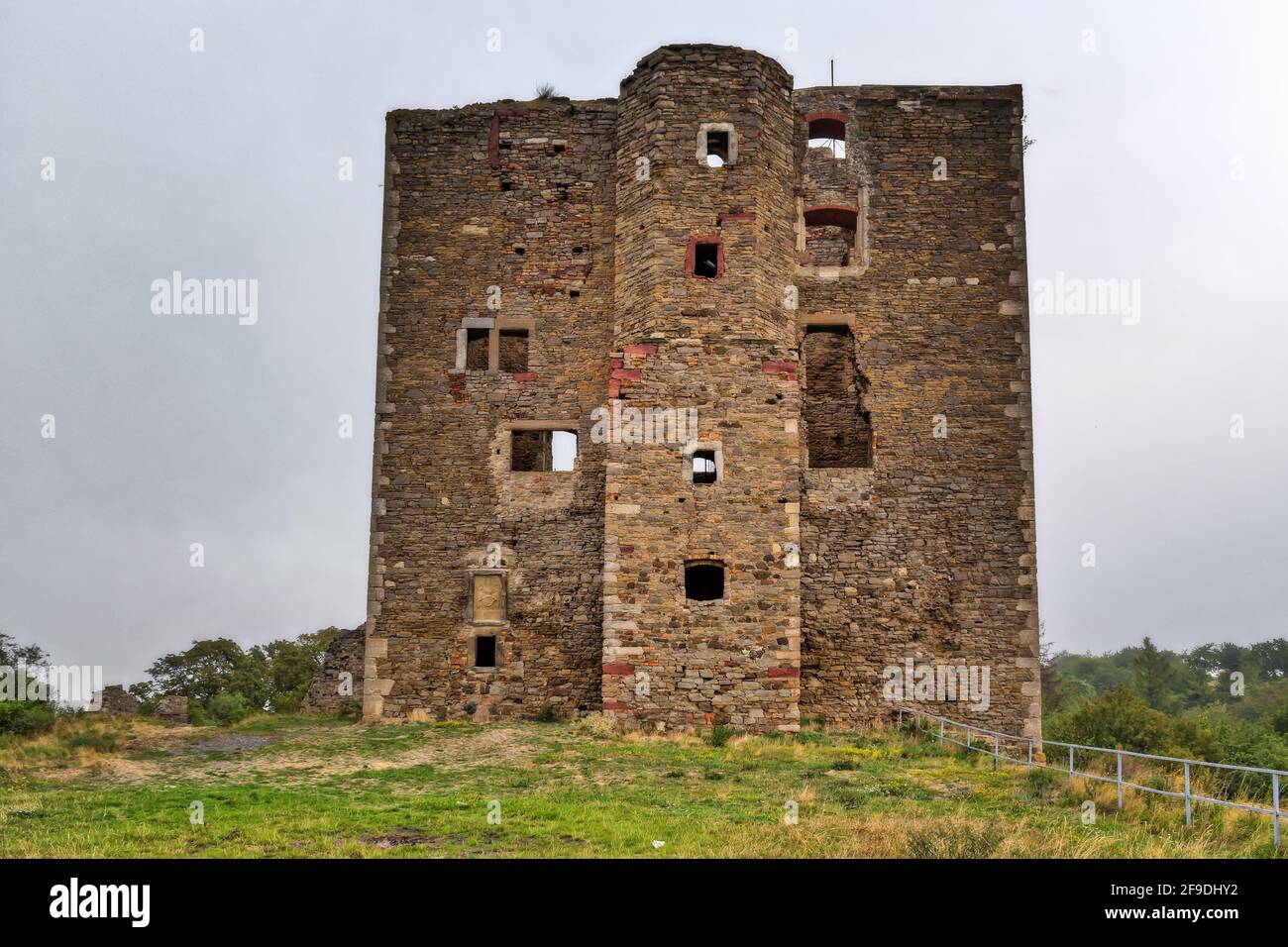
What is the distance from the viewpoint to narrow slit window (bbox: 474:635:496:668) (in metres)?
20.8

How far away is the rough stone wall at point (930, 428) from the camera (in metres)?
20.2

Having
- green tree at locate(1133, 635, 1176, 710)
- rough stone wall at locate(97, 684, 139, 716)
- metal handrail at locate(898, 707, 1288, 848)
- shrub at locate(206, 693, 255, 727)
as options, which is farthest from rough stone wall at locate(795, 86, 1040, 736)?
green tree at locate(1133, 635, 1176, 710)

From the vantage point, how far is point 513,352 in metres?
22.6

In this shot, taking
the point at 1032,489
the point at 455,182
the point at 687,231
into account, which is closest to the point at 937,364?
the point at 1032,489

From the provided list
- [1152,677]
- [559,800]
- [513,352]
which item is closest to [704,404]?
[513,352]

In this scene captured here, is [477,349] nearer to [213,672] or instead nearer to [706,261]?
[706,261]

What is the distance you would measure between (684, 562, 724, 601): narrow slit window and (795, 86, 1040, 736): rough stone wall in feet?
5.86

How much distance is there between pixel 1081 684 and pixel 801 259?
204 feet

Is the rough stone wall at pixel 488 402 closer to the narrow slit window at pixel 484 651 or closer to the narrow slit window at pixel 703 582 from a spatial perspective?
the narrow slit window at pixel 484 651

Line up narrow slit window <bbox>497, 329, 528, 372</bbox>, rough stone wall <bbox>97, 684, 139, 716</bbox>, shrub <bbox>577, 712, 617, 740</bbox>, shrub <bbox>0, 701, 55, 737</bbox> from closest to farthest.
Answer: shrub <bbox>577, 712, 617, 740</bbox> < shrub <bbox>0, 701, 55, 737</bbox> < narrow slit window <bbox>497, 329, 528, 372</bbox> < rough stone wall <bbox>97, 684, 139, 716</bbox>

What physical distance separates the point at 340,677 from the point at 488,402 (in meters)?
6.81

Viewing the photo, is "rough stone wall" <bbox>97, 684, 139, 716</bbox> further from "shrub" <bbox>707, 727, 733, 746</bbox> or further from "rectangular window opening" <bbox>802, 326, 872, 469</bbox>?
"rectangular window opening" <bbox>802, 326, 872, 469</bbox>

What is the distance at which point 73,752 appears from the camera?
16.9 meters
